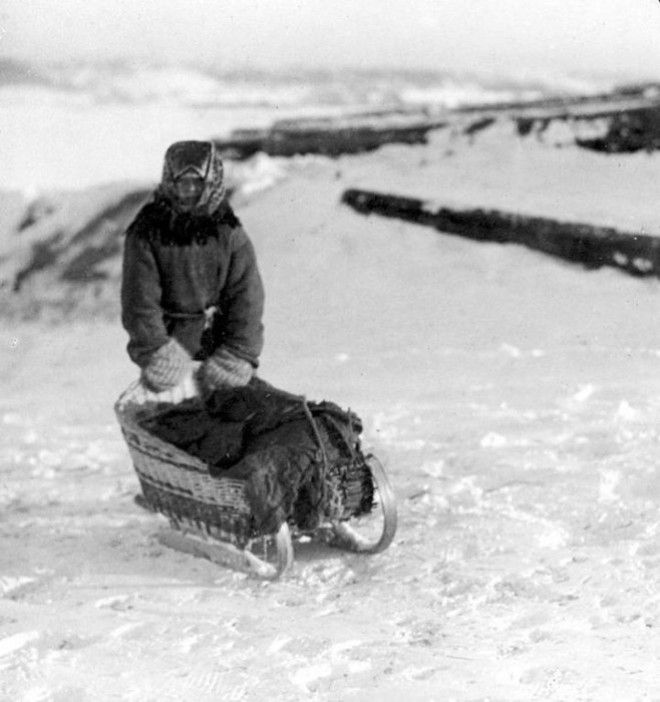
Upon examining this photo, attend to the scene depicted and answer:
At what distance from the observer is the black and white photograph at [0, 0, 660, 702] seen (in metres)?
3.45

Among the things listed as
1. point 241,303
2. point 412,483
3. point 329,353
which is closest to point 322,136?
point 329,353

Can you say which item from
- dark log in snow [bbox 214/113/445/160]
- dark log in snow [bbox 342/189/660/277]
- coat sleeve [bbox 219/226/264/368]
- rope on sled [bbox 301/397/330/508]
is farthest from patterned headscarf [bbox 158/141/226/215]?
dark log in snow [bbox 214/113/445/160]

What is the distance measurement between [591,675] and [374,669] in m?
0.54

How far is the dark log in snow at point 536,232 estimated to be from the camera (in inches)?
300

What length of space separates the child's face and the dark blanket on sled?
0.70 meters

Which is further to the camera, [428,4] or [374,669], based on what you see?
[428,4]

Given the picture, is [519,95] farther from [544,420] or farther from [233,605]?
[233,605]

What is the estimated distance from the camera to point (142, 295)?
4.32 metres

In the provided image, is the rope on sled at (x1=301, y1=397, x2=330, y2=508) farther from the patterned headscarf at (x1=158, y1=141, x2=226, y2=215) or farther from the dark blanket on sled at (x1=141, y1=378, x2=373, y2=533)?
the patterned headscarf at (x1=158, y1=141, x2=226, y2=215)

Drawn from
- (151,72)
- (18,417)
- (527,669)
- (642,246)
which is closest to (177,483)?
(527,669)

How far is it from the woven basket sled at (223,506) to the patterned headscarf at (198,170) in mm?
694

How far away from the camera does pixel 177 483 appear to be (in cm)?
415

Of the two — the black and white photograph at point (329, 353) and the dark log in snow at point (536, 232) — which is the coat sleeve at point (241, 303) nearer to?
the black and white photograph at point (329, 353)

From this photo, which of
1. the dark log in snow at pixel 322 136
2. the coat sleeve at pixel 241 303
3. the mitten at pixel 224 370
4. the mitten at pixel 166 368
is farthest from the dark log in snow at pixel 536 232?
the mitten at pixel 166 368
